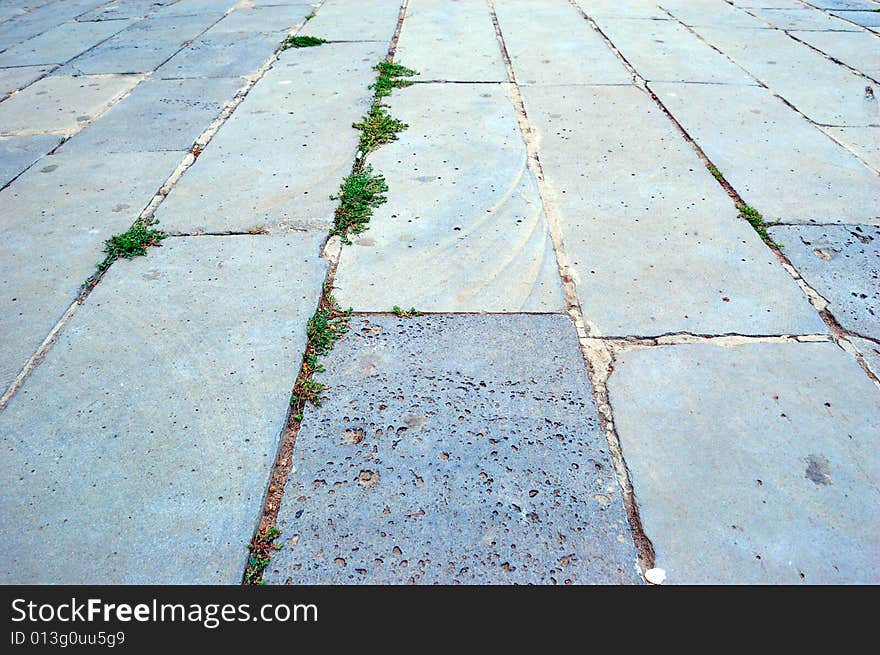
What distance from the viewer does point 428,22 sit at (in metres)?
6.06

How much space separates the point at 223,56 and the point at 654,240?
4.35 meters

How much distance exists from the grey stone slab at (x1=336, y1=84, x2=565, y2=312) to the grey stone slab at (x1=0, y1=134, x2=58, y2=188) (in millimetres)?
2049

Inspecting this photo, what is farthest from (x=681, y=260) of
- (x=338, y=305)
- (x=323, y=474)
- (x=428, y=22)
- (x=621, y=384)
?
(x=428, y=22)

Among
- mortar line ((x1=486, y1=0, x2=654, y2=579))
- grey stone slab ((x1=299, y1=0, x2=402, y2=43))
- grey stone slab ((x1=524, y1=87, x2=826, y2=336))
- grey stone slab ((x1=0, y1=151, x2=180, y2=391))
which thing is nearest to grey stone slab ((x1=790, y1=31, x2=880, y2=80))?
grey stone slab ((x1=524, y1=87, x2=826, y2=336))

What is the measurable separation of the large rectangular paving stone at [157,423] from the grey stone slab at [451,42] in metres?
2.86

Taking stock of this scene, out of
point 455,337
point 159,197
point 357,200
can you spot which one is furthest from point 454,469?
point 159,197

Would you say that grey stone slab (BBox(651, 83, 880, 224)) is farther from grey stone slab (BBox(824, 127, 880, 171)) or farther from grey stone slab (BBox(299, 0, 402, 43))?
grey stone slab (BBox(299, 0, 402, 43))

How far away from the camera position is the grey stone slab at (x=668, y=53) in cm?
461

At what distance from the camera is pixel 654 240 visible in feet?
8.76
